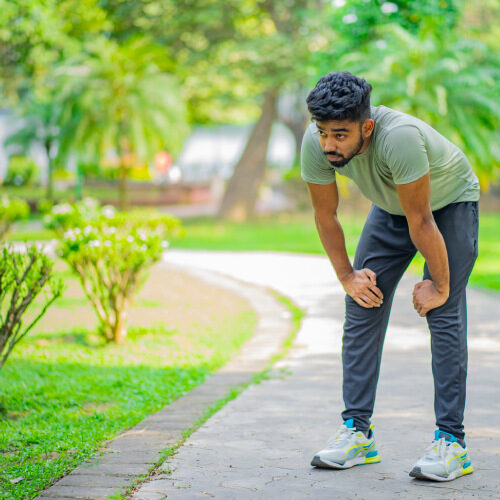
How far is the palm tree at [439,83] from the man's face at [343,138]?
30.2 feet

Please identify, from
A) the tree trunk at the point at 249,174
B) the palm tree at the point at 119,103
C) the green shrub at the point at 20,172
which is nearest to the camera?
the palm tree at the point at 119,103

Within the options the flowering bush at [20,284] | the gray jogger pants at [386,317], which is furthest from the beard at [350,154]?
the flowering bush at [20,284]

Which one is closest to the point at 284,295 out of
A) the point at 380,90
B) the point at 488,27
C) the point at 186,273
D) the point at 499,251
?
the point at 186,273

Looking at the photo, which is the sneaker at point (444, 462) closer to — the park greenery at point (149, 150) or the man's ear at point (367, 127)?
the man's ear at point (367, 127)

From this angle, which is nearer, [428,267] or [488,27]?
[428,267]

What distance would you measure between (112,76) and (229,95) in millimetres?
5335

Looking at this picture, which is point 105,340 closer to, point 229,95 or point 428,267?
point 428,267

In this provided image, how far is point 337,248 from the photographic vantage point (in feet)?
10.7

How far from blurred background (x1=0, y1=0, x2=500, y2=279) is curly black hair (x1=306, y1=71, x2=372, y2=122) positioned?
865cm

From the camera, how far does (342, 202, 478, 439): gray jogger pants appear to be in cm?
310

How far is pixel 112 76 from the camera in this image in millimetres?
16828

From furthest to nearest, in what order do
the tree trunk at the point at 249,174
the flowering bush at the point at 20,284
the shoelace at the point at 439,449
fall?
the tree trunk at the point at 249,174 → the flowering bush at the point at 20,284 → the shoelace at the point at 439,449

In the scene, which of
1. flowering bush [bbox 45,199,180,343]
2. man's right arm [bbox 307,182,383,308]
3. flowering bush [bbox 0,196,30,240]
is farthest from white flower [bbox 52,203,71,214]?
man's right arm [bbox 307,182,383,308]

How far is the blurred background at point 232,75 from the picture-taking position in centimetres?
1212
